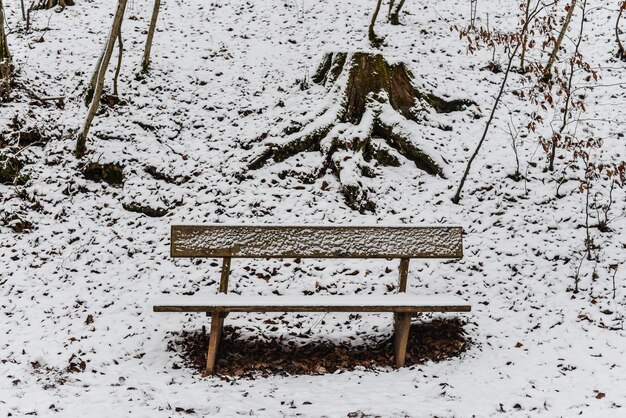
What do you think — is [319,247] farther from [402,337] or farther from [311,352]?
[402,337]

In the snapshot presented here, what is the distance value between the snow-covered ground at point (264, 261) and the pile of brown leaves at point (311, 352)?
0.49ft

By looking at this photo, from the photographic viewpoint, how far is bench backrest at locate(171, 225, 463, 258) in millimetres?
4797

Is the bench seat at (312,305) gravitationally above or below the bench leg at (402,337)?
above

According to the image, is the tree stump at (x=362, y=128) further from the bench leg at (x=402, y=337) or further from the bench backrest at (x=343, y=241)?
the bench leg at (x=402, y=337)

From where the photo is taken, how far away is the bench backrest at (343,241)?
4.80m

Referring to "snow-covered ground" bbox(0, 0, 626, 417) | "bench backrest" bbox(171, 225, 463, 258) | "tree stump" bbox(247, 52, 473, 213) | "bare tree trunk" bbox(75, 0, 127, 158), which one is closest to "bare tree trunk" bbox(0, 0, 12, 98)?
"snow-covered ground" bbox(0, 0, 626, 417)

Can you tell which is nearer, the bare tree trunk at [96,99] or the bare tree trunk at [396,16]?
the bare tree trunk at [96,99]

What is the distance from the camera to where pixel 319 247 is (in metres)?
4.86

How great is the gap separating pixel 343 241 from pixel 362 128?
9.75 ft

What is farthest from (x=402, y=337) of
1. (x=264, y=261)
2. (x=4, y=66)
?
(x=4, y=66)

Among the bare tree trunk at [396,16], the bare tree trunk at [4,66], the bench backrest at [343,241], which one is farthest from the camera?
the bare tree trunk at [396,16]

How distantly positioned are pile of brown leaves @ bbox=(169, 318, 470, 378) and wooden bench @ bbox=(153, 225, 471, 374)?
23cm

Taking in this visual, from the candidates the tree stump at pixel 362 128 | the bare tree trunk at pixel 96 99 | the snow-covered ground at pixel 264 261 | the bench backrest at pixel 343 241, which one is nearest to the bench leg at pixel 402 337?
the snow-covered ground at pixel 264 261

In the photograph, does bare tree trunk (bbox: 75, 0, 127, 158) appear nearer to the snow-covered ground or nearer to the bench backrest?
the snow-covered ground
